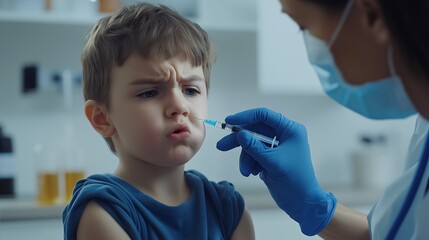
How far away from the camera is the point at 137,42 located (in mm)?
1093

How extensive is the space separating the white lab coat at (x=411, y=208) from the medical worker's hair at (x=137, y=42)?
0.42m

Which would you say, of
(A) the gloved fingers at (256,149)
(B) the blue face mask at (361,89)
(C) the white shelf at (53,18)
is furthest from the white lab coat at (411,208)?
(C) the white shelf at (53,18)

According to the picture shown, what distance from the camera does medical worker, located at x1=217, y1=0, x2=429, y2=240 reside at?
840 millimetres

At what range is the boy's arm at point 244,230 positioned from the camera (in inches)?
45.3

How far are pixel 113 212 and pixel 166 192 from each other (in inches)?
5.3

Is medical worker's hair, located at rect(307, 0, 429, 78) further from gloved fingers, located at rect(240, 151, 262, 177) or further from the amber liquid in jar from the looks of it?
the amber liquid in jar

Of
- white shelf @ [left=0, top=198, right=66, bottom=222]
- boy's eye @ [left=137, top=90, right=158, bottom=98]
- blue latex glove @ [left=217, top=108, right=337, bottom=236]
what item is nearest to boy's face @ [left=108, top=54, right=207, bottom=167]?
boy's eye @ [left=137, top=90, right=158, bottom=98]

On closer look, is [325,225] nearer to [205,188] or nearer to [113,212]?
[205,188]

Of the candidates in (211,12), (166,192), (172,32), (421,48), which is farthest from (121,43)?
(211,12)

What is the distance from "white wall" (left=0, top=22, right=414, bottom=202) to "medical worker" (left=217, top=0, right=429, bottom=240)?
1.49 metres

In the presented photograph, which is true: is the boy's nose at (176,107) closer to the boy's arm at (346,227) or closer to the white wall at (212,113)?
the boy's arm at (346,227)

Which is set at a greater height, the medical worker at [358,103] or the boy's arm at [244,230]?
the medical worker at [358,103]

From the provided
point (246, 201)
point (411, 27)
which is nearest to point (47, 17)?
point (246, 201)

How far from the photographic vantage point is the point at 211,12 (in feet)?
8.58
